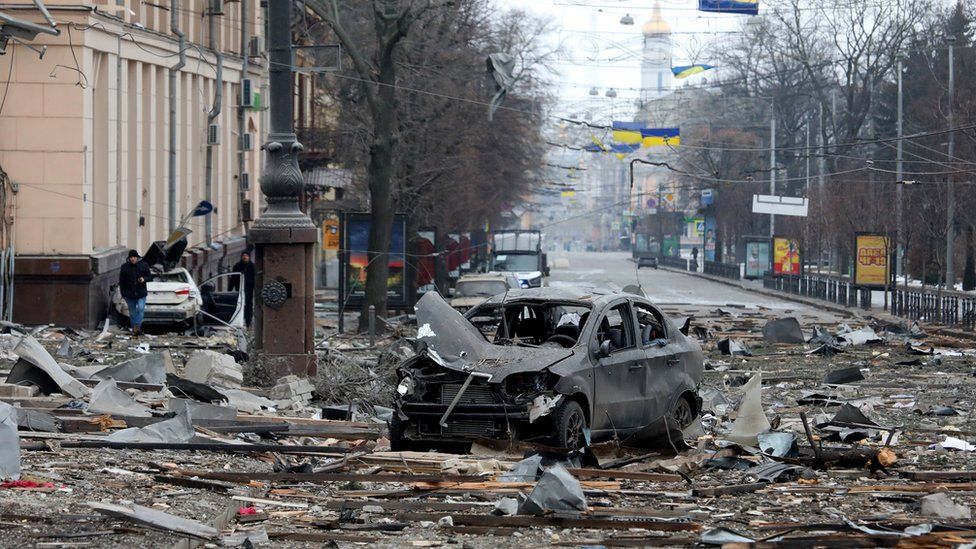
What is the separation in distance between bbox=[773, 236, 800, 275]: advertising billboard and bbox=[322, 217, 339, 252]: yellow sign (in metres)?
22.6

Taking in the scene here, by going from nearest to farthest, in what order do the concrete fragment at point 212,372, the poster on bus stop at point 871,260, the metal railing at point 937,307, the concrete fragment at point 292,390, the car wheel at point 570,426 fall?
the car wheel at point 570,426, the concrete fragment at point 292,390, the concrete fragment at point 212,372, the metal railing at point 937,307, the poster on bus stop at point 871,260

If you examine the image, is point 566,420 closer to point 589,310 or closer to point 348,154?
point 589,310

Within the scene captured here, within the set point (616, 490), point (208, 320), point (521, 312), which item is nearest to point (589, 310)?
point (521, 312)

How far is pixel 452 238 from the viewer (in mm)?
55656

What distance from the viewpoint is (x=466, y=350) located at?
12.4 m

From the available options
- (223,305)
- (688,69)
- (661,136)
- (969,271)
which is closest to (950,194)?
(969,271)

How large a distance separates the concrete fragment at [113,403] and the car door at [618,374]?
415 centimetres

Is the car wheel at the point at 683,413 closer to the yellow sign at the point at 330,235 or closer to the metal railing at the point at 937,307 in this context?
the metal railing at the point at 937,307

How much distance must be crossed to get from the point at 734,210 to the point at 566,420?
248ft

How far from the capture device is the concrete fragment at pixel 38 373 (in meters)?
14.5

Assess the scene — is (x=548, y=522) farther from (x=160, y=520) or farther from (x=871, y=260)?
(x=871, y=260)

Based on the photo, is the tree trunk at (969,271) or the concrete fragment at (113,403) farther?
the tree trunk at (969,271)

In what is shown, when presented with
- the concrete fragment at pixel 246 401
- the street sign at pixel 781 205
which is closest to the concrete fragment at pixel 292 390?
the concrete fragment at pixel 246 401

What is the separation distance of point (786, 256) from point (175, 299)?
42437mm
